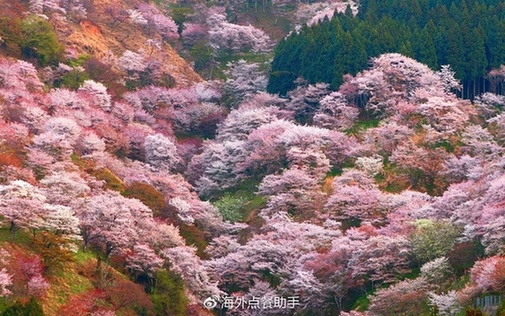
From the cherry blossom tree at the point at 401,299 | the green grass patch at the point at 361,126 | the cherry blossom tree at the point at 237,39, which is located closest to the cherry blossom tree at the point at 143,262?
the cherry blossom tree at the point at 401,299

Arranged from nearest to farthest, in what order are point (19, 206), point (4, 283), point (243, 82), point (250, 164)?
point (4, 283) → point (19, 206) → point (250, 164) → point (243, 82)

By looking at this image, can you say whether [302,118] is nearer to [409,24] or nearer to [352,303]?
[409,24]

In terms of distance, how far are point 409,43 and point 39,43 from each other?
33961mm

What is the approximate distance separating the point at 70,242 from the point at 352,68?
3827 centimetres

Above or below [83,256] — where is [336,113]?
above

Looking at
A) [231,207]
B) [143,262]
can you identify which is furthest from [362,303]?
[231,207]

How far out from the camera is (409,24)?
339 feet

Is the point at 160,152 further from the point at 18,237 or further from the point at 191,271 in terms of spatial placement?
the point at 18,237

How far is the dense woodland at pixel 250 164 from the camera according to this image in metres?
62.2

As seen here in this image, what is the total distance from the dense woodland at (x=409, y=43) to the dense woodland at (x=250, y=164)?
0.73 ft

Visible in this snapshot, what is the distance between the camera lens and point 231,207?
273ft

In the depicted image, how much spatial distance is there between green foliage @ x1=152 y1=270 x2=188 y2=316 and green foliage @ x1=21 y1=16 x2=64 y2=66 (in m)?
36.9

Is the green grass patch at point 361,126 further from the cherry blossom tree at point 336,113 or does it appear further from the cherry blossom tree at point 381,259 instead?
→ the cherry blossom tree at point 381,259

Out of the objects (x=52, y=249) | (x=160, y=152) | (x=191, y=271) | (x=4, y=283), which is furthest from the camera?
(x=160, y=152)
